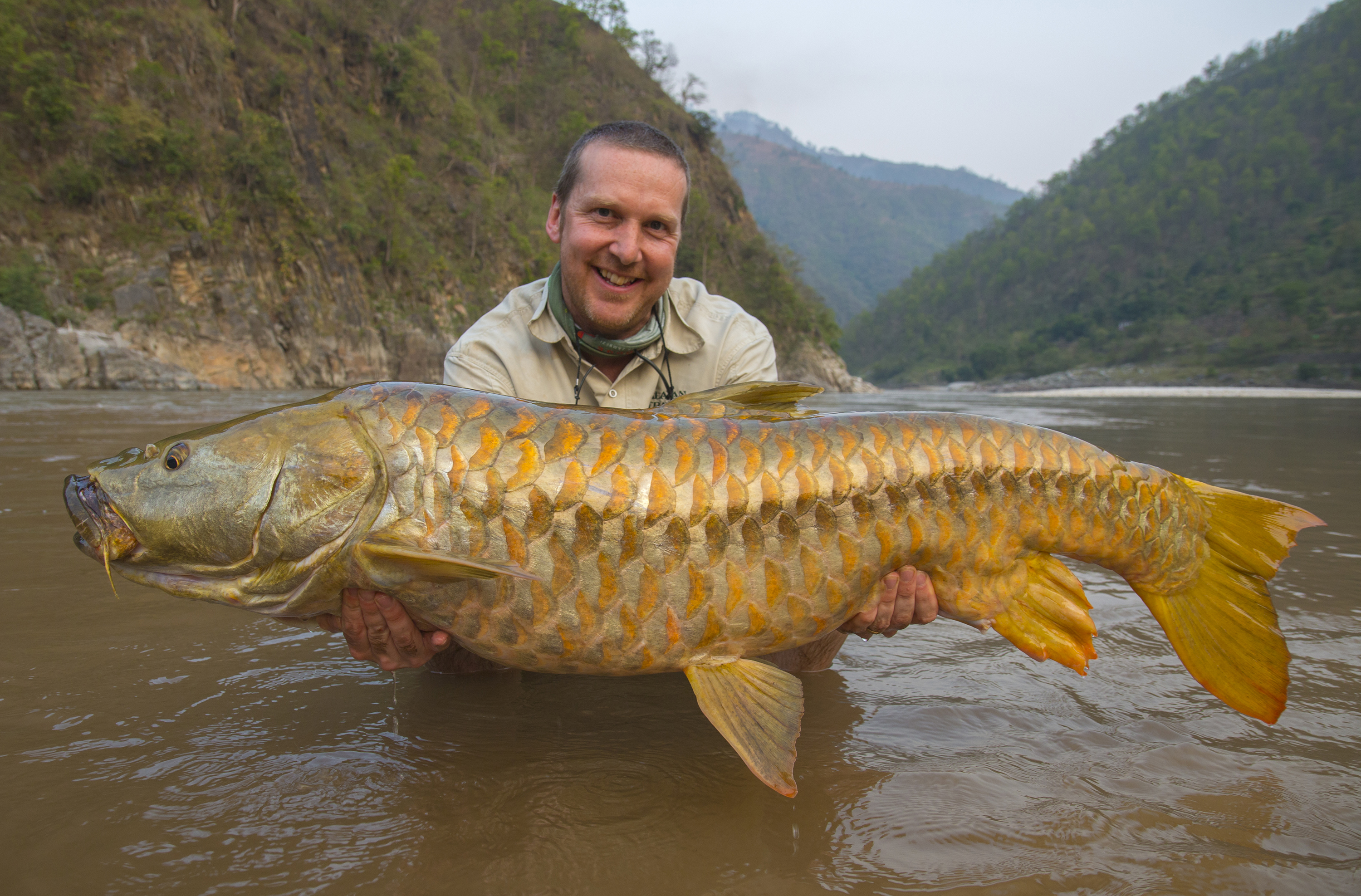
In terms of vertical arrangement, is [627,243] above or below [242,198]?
below

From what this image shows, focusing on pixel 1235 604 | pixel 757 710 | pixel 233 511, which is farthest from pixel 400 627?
pixel 1235 604

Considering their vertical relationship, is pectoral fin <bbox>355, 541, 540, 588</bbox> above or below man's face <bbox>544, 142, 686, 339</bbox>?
below

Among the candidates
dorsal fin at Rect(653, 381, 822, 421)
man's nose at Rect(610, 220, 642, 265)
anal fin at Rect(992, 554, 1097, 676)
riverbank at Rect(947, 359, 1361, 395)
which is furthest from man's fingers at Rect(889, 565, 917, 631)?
riverbank at Rect(947, 359, 1361, 395)

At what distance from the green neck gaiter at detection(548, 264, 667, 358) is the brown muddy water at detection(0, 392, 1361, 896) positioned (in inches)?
53.9

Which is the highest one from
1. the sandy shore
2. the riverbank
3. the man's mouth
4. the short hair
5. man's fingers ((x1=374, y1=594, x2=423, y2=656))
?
the short hair

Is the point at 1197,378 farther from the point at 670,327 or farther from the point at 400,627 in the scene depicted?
the point at 400,627

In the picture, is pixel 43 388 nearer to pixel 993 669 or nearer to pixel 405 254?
pixel 405 254

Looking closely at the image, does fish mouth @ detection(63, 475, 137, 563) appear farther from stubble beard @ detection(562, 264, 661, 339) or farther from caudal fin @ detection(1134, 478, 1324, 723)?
caudal fin @ detection(1134, 478, 1324, 723)

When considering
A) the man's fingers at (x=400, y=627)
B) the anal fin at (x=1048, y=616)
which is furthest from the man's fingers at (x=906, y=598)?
the man's fingers at (x=400, y=627)

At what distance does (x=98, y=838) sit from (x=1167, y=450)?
1105 cm

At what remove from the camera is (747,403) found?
2.34m

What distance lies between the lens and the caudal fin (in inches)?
85.4

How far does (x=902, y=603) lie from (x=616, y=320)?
63.9 inches

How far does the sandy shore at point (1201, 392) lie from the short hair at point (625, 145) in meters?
40.1
